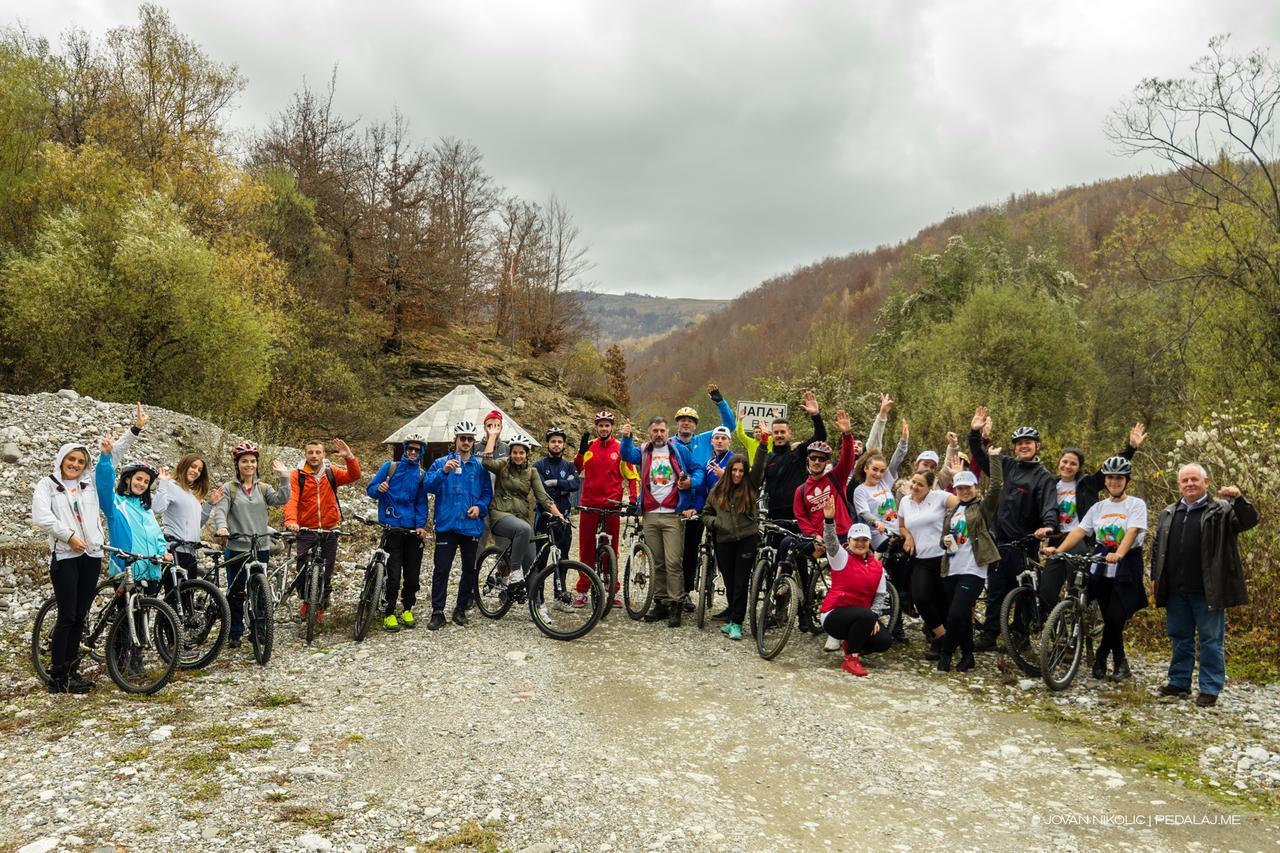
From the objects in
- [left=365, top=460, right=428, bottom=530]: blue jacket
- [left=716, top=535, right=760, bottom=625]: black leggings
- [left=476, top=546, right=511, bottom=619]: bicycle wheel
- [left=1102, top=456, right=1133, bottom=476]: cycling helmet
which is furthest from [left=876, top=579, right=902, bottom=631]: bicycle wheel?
[left=365, top=460, right=428, bottom=530]: blue jacket

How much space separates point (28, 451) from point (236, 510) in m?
9.15

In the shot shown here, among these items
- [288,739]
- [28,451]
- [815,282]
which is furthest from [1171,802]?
[815,282]

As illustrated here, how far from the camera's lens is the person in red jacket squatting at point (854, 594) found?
24.7 ft

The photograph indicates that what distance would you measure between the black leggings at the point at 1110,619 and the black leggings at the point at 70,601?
859 cm

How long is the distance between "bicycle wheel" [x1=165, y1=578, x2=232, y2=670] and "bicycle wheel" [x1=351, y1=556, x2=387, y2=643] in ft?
4.72

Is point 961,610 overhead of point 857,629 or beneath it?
overhead

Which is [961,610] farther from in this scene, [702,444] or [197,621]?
[197,621]

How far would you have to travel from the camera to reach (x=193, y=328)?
22.1 metres

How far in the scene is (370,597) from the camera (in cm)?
847

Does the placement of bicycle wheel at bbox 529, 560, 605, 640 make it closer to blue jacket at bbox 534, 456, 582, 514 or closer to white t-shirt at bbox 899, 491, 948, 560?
blue jacket at bbox 534, 456, 582, 514

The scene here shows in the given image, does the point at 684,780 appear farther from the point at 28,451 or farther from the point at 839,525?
the point at 28,451

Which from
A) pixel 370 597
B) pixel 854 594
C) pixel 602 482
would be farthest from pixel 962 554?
pixel 370 597

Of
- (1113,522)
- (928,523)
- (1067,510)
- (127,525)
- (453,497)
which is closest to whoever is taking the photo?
(127,525)

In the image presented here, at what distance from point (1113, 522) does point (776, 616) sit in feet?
10.5
